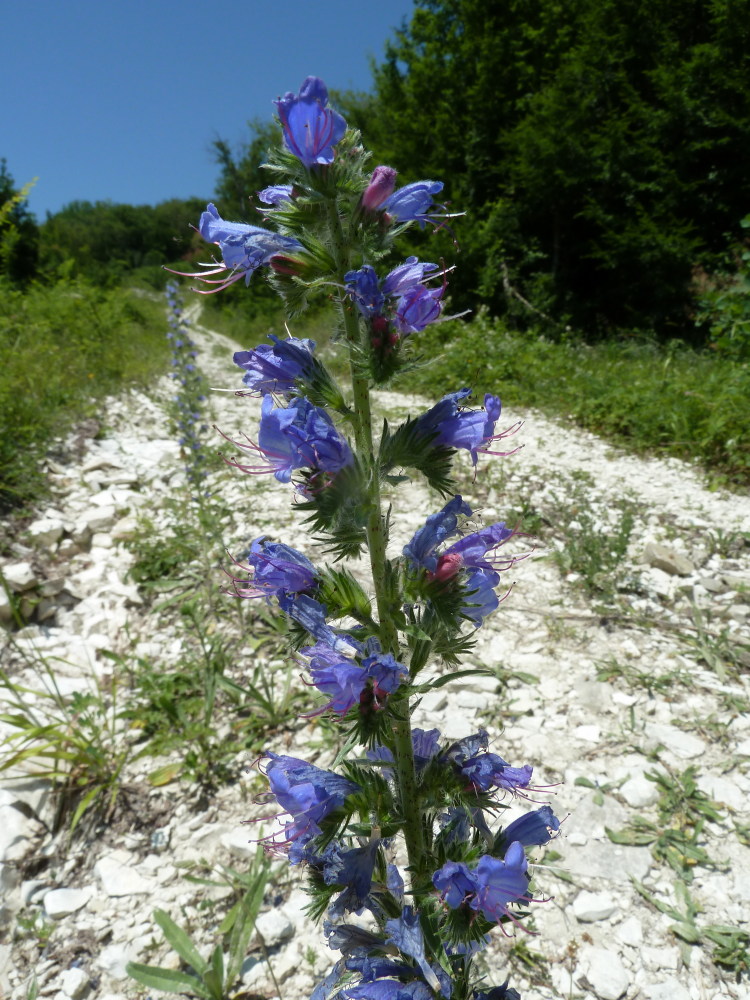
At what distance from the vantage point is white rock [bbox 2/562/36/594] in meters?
4.08

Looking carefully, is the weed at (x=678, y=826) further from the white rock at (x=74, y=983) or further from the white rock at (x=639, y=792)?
the white rock at (x=74, y=983)

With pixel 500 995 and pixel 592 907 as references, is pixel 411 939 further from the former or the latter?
pixel 592 907

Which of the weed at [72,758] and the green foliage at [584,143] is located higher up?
the green foliage at [584,143]

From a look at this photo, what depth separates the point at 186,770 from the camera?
301 centimetres

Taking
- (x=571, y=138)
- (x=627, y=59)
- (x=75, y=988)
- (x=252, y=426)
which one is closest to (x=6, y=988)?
(x=75, y=988)

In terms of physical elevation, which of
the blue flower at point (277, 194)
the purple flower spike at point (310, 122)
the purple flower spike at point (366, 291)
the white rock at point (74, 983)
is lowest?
the white rock at point (74, 983)

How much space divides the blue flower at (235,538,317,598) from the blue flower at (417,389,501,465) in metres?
0.46


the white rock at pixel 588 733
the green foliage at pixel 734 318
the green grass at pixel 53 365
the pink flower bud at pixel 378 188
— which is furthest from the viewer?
the green foliage at pixel 734 318

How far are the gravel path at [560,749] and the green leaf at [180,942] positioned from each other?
0.17 m

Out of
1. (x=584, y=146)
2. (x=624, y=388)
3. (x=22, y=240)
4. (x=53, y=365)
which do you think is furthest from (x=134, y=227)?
(x=624, y=388)

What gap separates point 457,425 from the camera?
1.49 m

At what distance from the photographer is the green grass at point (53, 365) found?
5.52m

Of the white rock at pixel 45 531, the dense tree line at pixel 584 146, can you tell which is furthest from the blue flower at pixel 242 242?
the dense tree line at pixel 584 146

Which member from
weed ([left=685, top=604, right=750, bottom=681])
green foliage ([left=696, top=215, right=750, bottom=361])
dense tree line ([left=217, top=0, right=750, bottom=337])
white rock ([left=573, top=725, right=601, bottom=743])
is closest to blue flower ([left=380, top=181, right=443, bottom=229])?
white rock ([left=573, top=725, right=601, bottom=743])
